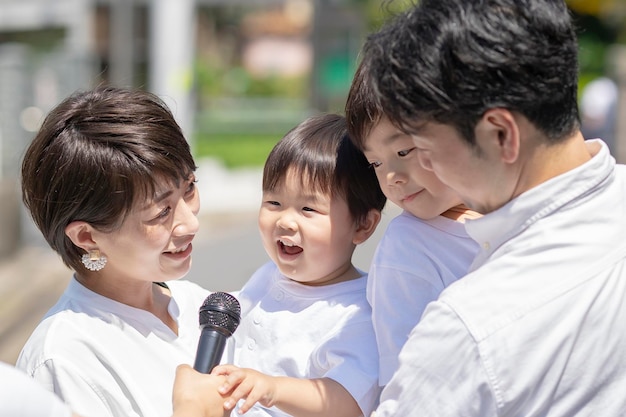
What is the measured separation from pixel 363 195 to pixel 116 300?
69 centimetres

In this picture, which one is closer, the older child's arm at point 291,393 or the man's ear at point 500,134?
the man's ear at point 500,134

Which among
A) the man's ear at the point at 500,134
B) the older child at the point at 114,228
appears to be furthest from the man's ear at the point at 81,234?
the man's ear at the point at 500,134

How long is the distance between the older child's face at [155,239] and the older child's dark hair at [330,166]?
255 mm

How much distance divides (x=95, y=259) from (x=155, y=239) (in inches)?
6.7

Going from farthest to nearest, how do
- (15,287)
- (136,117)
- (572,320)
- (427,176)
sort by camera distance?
(15,287) → (136,117) → (427,176) → (572,320)

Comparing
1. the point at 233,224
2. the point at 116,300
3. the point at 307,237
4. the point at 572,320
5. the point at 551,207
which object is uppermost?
the point at 551,207

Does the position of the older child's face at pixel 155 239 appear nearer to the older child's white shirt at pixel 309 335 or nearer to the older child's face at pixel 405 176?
the older child's white shirt at pixel 309 335

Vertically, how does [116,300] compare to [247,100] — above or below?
above

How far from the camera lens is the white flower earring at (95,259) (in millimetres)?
2270

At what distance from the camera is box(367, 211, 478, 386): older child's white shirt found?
1976 mm

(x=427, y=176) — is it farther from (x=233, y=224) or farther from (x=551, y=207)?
(x=233, y=224)

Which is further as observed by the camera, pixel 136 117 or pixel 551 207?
pixel 136 117

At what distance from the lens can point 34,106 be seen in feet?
33.8

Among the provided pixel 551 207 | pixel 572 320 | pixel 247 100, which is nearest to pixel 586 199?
pixel 551 207
